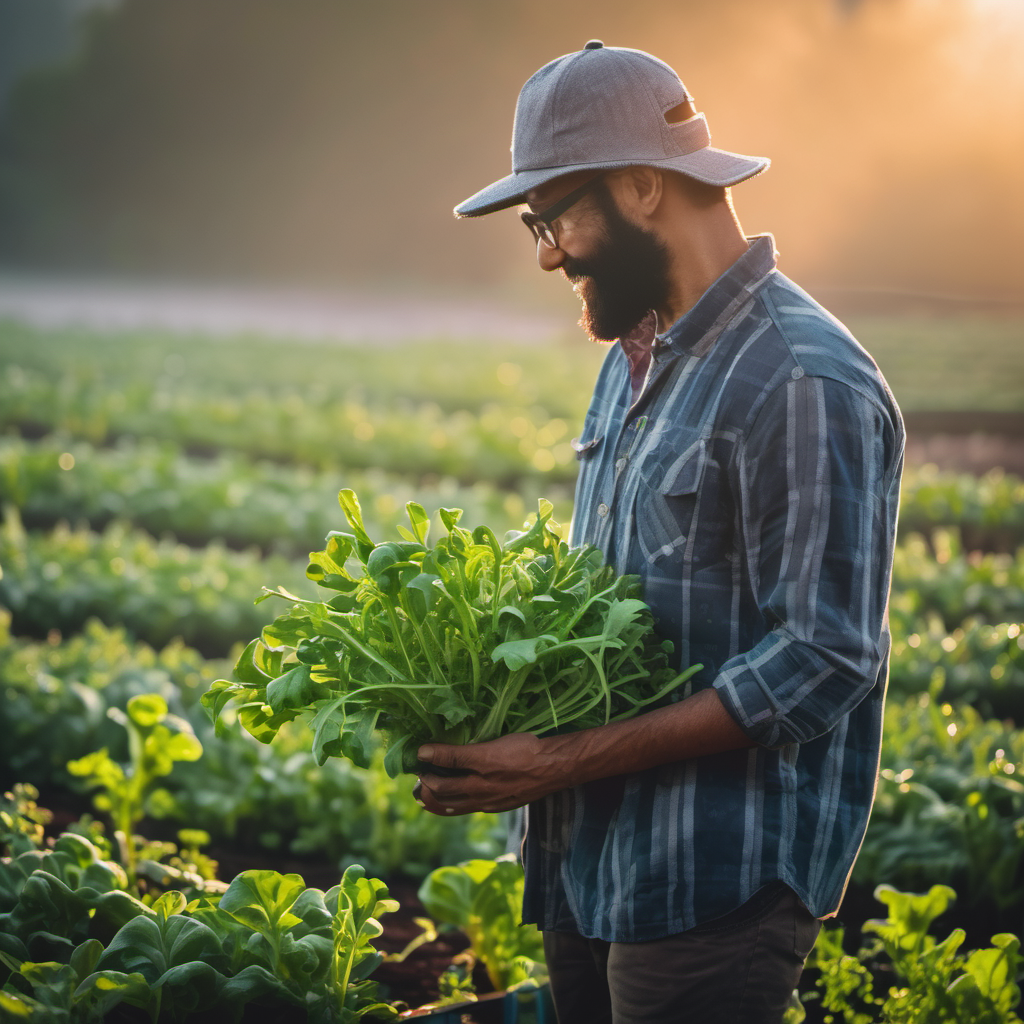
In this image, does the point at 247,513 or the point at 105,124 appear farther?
the point at 105,124

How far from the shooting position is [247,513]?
7.97m

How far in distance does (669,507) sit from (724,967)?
2.58 ft

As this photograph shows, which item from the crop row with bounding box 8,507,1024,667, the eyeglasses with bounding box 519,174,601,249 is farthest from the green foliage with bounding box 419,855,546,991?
the crop row with bounding box 8,507,1024,667

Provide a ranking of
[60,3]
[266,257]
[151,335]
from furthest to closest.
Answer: [60,3] → [266,257] → [151,335]

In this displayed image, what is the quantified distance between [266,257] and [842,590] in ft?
137

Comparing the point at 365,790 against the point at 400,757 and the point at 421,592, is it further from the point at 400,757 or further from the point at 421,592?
the point at 421,592

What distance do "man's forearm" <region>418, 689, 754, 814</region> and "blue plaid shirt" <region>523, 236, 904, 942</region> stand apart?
0.32 ft

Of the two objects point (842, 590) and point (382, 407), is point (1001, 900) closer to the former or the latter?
point (842, 590)

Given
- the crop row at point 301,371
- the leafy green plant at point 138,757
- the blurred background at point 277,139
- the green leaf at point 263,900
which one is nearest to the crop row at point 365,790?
the leafy green plant at point 138,757

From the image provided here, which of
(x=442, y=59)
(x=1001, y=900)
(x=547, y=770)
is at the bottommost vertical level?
(x=1001, y=900)

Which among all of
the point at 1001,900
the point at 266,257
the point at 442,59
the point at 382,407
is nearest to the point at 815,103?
the point at 442,59

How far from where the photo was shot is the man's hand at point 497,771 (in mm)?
1795

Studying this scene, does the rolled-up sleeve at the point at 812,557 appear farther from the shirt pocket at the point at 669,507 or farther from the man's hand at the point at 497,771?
the man's hand at the point at 497,771

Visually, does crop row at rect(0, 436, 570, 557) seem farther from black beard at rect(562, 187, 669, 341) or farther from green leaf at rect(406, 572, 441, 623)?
green leaf at rect(406, 572, 441, 623)
